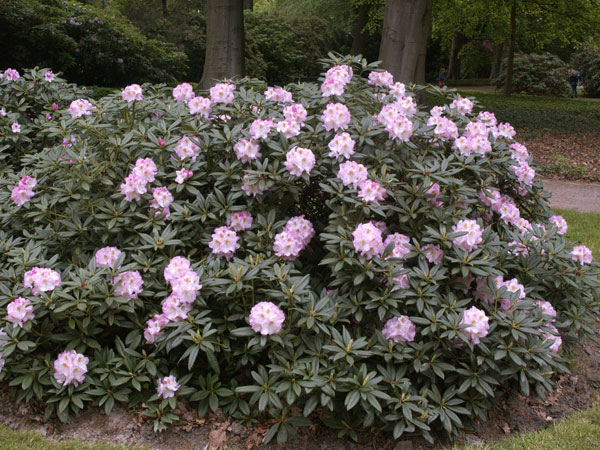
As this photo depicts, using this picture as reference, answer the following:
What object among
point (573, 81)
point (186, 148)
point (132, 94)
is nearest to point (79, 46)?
point (132, 94)

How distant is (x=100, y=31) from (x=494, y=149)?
31.4 feet

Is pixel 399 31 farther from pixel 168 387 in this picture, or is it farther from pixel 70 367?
pixel 70 367

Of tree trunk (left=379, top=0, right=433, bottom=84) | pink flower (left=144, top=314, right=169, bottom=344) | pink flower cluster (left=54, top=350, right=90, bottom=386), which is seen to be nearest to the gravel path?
tree trunk (left=379, top=0, right=433, bottom=84)

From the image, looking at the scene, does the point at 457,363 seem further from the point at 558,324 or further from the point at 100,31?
the point at 100,31

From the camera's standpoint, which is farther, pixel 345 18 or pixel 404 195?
pixel 345 18

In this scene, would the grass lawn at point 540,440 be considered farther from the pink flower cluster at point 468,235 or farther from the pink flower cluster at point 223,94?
the pink flower cluster at point 223,94

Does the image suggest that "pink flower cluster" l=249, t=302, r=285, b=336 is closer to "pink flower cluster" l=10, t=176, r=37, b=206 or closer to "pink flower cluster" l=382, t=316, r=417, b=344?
"pink flower cluster" l=382, t=316, r=417, b=344

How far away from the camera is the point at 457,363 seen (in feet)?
9.11

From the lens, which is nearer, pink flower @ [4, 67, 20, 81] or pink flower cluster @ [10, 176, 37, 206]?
pink flower cluster @ [10, 176, 37, 206]

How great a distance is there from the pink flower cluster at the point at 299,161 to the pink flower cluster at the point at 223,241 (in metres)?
0.44

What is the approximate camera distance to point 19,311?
2602mm

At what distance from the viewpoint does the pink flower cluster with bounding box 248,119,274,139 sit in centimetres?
300

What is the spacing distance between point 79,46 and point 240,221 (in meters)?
9.25

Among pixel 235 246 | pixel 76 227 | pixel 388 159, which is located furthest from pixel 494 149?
pixel 76 227
